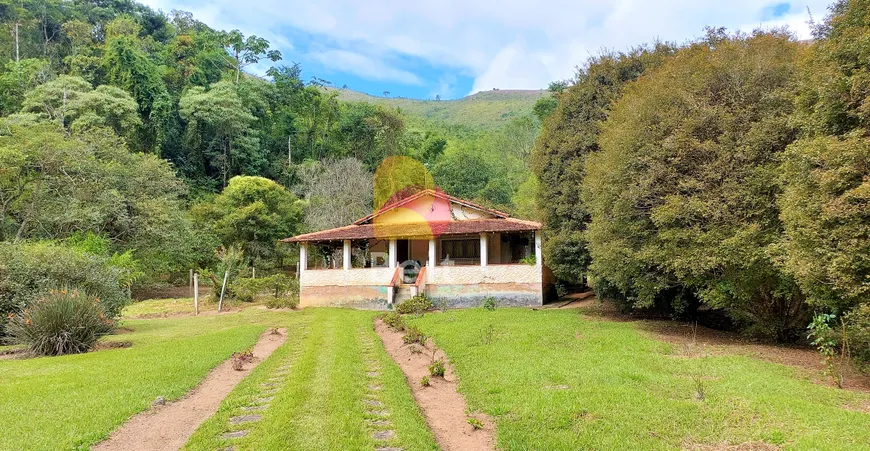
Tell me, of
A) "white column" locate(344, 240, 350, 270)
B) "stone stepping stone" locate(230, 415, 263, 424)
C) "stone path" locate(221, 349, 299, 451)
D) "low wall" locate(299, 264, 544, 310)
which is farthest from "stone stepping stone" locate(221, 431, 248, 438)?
"white column" locate(344, 240, 350, 270)

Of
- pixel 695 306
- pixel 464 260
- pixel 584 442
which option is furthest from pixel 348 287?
pixel 584 442

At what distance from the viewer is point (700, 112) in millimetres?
12273

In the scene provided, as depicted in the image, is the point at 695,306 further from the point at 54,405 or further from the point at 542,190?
the point at 54,405

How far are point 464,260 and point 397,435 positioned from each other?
806 inches

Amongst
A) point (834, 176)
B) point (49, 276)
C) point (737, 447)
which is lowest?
point (737, 447)

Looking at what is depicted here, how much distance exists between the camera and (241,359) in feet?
31.1

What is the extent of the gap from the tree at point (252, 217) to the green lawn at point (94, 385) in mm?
19835

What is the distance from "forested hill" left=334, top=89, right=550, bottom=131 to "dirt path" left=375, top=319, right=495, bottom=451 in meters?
73.8

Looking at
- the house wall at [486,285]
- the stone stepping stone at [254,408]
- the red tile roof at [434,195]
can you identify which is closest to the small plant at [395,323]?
the house wall at [486,285]

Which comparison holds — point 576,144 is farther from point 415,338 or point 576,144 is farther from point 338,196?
point 338,196

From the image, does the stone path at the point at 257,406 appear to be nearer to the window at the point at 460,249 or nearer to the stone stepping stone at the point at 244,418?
the stone stepping stone at the point at 244,418

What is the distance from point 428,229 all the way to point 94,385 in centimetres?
1553

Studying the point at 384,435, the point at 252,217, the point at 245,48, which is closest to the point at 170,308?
the point at 252,217

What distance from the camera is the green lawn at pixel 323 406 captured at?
16.5 feet
